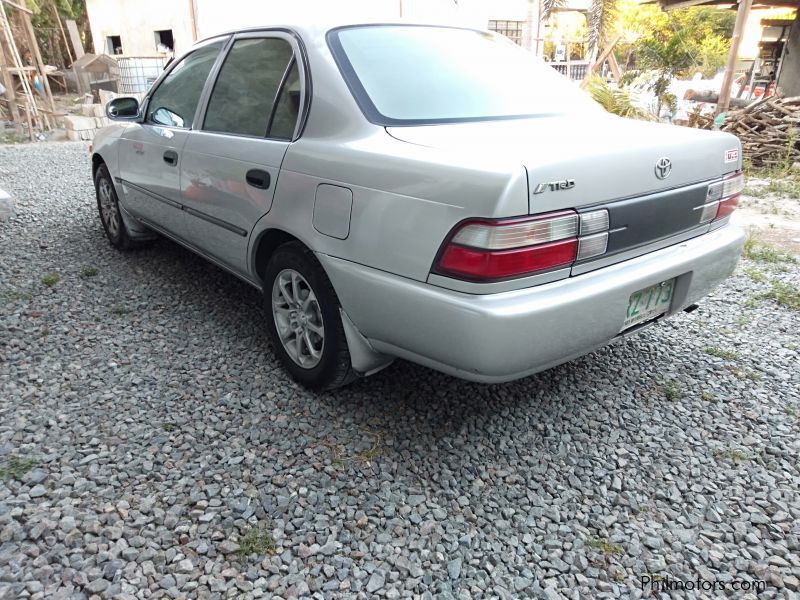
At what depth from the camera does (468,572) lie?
193 centimetres

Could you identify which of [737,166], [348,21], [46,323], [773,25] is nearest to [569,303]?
[737,166]

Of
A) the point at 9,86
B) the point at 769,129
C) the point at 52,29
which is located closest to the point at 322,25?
the point at 769,129

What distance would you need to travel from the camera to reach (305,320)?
279cm

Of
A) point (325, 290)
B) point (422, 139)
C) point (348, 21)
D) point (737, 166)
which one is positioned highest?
point (348, 21)

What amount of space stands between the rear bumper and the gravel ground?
0.48 meters

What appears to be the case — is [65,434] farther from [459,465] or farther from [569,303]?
[569,303]

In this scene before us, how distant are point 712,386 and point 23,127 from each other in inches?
539

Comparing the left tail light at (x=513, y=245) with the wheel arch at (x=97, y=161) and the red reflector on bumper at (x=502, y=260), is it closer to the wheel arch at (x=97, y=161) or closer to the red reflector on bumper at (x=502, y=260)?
the red reflector on bumper at (x=502, y=260)

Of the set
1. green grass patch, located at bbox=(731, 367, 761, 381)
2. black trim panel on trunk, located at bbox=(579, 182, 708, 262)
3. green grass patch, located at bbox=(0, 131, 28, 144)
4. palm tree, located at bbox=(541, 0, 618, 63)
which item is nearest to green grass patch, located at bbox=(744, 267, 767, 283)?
green grass patch, located at bbox=(731, 367, 761, 381)

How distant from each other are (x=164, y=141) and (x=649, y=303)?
112 inches

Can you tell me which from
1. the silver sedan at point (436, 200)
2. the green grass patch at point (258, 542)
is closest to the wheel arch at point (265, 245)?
the silver sedan at point (436, 200)

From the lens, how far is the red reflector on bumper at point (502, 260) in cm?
197

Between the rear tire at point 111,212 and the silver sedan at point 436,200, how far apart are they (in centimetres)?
148

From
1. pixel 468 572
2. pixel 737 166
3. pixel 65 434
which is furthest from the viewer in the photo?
pixel 737 166
